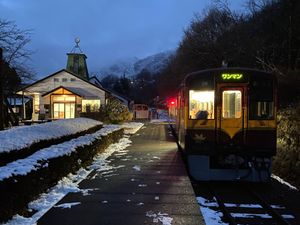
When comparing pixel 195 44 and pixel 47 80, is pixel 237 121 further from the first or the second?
pixel 47 80

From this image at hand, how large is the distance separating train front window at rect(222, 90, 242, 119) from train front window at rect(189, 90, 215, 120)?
33 cm

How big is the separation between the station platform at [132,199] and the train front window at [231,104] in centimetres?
216

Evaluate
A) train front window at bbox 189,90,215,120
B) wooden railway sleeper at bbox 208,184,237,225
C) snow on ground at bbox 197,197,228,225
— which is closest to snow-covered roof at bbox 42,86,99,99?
train front window at bbox 189,90,215,120

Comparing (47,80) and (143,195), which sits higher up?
(47,80)

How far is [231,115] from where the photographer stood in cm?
1266

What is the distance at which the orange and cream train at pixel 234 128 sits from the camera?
40.5 feet

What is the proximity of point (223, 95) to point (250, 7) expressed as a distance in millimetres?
30622

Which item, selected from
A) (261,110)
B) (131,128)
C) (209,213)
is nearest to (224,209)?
(209,213)

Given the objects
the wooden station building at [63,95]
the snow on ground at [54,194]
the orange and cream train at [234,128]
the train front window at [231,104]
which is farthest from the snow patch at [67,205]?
the wooden station building at [63,95]

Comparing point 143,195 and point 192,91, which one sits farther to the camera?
point 192,91

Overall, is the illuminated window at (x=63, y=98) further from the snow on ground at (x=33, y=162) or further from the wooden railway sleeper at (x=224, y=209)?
the wooden railway sleeper at (x=224, y=209)

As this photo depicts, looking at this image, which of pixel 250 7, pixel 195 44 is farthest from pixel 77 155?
pixel 195 44

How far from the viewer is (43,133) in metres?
13.3

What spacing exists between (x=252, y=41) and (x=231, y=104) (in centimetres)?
2449
